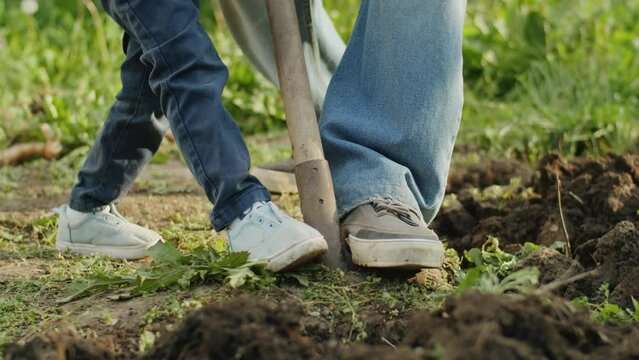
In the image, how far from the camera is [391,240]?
8.33 feet

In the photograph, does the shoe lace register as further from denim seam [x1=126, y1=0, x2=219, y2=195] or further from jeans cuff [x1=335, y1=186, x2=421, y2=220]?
denim seam [x1=126, y1=0, x2=219, y2=195]

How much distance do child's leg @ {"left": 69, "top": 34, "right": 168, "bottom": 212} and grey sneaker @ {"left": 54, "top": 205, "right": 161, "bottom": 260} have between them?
0.05 metres

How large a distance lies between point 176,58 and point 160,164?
2.56m

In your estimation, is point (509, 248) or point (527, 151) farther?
point (527, 151)

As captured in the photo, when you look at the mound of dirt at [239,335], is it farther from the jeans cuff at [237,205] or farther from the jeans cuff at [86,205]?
the jeans cuff at [86,205]

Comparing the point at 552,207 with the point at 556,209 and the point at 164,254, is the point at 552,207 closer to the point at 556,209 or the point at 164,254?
the point at 556,209

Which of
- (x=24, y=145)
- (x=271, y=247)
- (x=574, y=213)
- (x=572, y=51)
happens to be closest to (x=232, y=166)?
(x=271, y=247)

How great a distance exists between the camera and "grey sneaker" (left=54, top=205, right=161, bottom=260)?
10.3 feet

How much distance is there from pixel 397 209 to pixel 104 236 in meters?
1.03

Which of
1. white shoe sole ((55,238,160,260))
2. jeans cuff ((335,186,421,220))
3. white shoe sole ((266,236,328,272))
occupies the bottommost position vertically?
white shoe sole ((55,238,160,260))

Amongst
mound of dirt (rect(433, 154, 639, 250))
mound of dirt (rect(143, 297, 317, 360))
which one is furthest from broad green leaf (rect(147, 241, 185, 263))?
mound of dirt (rect(433, 154, 639, 250))

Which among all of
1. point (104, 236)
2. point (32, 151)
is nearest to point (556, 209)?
point (104, 236)

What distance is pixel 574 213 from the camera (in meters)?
3.62

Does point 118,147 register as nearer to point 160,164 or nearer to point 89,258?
point 89,258
